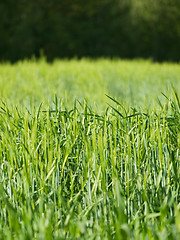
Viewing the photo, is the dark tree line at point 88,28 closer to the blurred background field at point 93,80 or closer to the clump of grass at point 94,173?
the blurred background field at point 93,80

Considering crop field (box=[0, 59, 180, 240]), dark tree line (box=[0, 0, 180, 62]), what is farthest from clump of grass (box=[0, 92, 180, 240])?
dark tree line (box=[0, 0, 180, 62])

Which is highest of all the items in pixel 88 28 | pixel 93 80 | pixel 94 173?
pixel 88 28

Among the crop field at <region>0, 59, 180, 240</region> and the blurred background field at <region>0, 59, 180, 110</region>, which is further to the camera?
the blurred background field at <region>0, 59, 180, 110</region>

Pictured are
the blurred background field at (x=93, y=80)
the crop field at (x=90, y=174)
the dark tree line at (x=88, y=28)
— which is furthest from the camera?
the dark tree line at (x=88, y=28)

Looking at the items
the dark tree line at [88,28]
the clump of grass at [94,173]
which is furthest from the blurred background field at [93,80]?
the dark tree line at [88,28]

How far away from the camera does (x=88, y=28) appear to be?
16.2m

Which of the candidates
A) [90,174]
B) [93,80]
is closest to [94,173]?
[90,174]

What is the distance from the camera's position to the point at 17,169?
142cm

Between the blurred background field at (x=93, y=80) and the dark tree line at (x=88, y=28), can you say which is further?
the dark tree line at (x=88, y=28)

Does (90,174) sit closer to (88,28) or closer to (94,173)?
(94,173)

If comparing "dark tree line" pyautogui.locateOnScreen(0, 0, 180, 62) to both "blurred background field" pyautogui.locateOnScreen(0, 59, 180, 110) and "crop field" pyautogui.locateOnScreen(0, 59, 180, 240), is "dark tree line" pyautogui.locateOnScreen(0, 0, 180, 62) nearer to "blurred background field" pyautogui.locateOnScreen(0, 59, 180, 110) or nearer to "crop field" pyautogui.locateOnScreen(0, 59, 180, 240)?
"blurred background field" pyautogui.locateOnScreen(0, 59, 180, 110)

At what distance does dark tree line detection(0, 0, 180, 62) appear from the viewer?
13781mm

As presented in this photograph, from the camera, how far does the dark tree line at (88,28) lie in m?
13.8

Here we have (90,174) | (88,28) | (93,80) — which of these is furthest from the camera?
(88,28)
